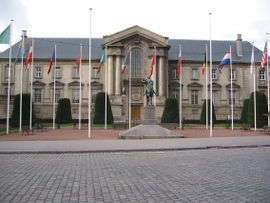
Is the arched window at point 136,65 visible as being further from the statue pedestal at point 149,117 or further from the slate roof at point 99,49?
the statue pedestal at point 149,117

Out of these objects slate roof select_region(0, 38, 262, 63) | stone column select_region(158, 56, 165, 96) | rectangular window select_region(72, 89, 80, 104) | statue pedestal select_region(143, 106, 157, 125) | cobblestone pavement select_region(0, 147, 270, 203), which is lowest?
cobblestone pavement select_region(0, 147, 270, 203)

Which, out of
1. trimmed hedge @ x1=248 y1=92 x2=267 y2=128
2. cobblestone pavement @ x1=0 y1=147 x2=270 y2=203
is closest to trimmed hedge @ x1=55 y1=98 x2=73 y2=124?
trimmed hedge @ x1=248 y1=92 x2=267 y2=128

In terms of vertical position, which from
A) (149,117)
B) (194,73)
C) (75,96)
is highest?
(194,73)

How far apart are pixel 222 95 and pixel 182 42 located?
1415 centimetres

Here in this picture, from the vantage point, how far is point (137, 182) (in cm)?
731

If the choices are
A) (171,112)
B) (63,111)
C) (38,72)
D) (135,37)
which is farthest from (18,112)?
(135,37)

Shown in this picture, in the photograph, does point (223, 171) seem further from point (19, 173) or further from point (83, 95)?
point (83, 95)

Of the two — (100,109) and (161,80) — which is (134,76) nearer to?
(161,80)

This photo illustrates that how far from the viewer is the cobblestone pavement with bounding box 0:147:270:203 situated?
5.88 m

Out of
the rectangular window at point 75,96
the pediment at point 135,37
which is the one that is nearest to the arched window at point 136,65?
the pediment at point 135,37

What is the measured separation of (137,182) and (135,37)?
44021mm

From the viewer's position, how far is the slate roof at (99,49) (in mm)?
54438

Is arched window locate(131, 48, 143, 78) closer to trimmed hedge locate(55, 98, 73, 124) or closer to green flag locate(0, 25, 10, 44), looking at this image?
trimmed hedge locate(55, 98, 73, 124)

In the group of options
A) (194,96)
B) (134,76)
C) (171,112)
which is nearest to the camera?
(171,112)
